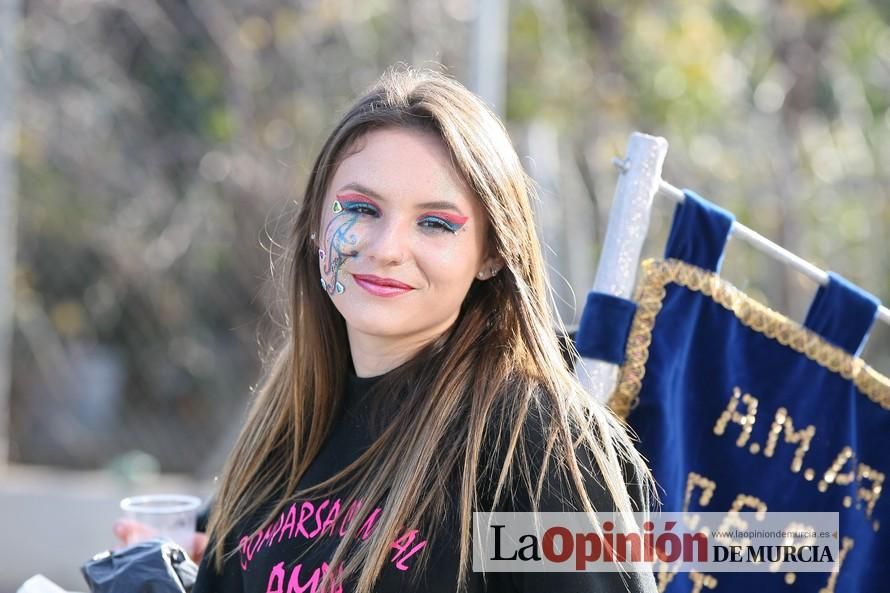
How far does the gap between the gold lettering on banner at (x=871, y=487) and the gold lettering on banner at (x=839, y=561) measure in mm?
59

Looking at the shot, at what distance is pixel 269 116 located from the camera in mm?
5711

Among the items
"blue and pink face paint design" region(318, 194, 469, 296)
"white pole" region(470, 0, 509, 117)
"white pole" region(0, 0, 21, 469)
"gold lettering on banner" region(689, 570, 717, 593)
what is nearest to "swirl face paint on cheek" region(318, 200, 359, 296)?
"blue and pink face paint design" region(318, 194, 469, 296)

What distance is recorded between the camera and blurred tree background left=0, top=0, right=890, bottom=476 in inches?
215

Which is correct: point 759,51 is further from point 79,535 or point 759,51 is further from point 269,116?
point 79,535

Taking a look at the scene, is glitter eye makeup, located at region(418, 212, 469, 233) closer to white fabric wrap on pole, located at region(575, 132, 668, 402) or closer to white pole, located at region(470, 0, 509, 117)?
white fabric wrap on pole, located at region(575, 132, 668, 402)

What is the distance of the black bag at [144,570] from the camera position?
1.85 meters

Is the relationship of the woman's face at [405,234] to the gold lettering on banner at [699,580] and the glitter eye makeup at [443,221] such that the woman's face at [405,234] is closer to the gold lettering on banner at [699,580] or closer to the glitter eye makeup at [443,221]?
the glitter eye makeup at [443,221]

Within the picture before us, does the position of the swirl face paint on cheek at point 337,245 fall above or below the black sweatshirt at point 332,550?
above

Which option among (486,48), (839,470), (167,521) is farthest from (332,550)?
(486,48)

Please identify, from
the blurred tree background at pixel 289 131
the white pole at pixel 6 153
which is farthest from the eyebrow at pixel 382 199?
the blurred tree background at pixel 289 131

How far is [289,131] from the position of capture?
5.69m

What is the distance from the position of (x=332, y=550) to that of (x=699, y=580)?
0.72m

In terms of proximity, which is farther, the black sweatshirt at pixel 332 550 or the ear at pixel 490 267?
the ear at pixel 490 267

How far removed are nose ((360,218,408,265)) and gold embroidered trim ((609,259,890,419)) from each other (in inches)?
19.2
